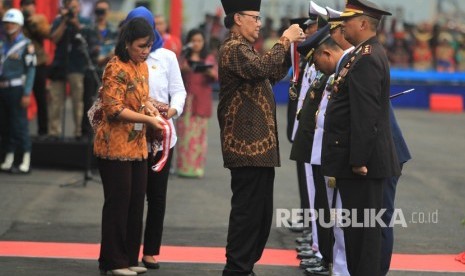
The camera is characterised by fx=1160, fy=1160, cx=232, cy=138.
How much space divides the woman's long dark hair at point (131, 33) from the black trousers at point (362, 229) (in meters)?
1.77

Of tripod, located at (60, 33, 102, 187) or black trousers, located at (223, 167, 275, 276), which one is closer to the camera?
black trousers, located at (223, 167, 275, 276)

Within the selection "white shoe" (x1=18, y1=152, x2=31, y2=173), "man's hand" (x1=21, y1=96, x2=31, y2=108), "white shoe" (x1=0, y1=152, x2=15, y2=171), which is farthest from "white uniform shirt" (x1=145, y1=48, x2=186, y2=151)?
"white shoe" (x1=0, y1=152, x2=15, y2=171)

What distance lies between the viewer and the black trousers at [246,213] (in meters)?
7.59

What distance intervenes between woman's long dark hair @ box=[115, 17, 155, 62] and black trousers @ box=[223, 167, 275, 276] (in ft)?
3.59

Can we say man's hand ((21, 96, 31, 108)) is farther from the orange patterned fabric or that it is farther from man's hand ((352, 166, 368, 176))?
man's hand ((352, 166, 368, 176))

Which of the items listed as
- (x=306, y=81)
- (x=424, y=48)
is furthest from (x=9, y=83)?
(x=424, y=48)

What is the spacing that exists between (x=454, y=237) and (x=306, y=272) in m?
2.22

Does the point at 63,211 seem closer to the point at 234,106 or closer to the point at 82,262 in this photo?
the point at 82,262

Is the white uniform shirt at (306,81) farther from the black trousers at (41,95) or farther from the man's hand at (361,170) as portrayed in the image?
the black trousers at (41,95)

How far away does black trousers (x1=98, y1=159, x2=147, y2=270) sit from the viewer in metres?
7.90

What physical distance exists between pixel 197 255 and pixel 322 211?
49.3 inches

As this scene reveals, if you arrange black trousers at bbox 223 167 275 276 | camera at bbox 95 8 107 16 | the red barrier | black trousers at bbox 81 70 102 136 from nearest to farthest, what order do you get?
black trousers at bbox 223 167 275 276, black trousers at bbox 81 70 102 136, camera at bbox 95 8 107 16, the red barrier

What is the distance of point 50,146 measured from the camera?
13750mm

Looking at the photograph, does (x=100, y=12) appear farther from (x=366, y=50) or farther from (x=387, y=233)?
(x=366, y=50)
